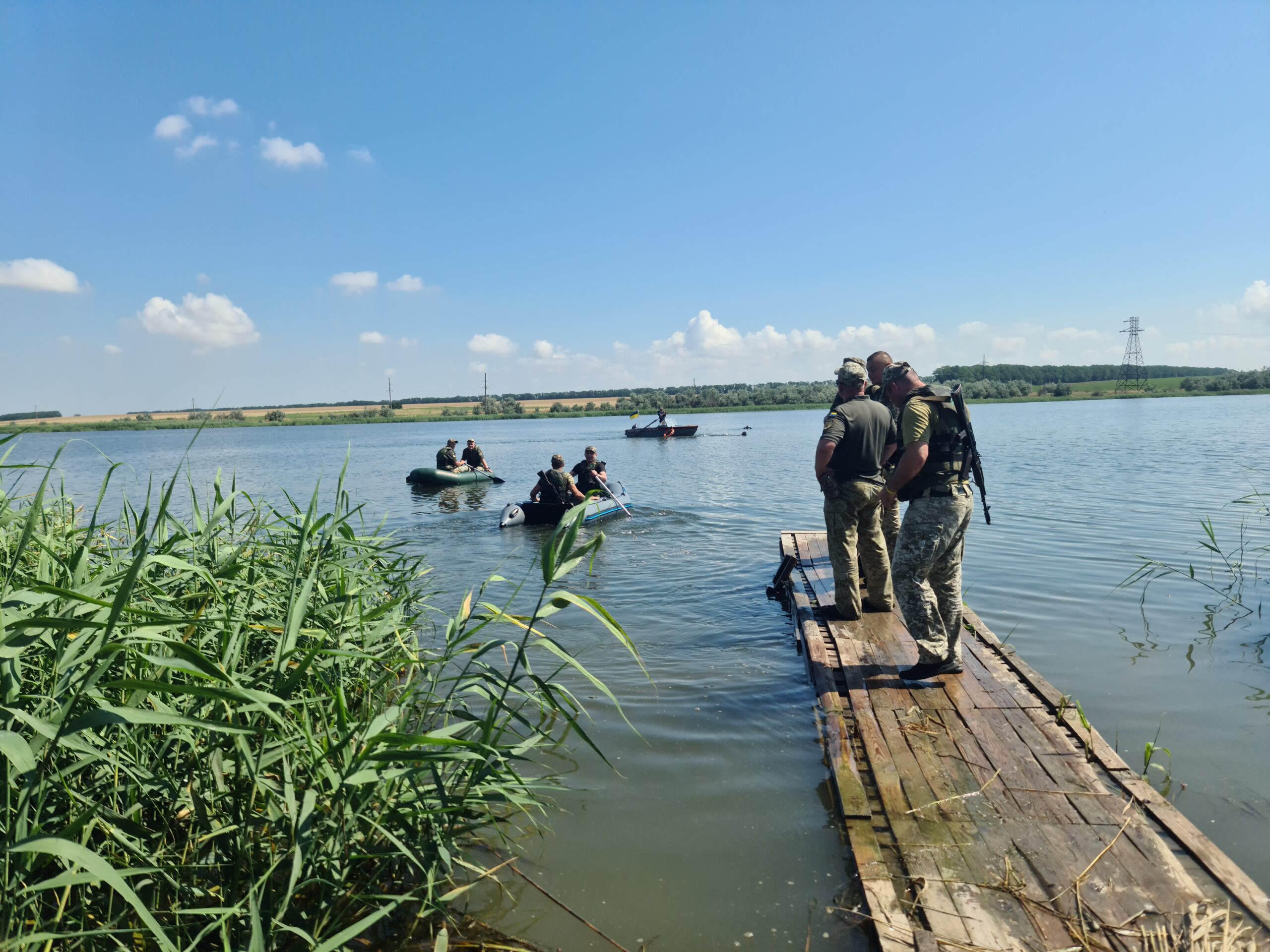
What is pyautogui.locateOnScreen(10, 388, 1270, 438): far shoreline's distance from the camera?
71.6 meters

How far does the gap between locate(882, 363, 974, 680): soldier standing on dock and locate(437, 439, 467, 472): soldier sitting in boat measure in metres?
16.9

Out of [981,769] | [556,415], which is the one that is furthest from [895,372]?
[556,415]

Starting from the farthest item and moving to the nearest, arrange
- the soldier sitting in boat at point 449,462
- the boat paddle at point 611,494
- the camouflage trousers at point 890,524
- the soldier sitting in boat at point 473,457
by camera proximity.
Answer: the soldier sitting in boat at point 473,457 < the soldier sitting in boat at point 449,462 < the boat paddle at point 611,494 < the camouflage trousers at point 890,524

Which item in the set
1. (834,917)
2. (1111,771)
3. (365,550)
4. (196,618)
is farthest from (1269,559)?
(196,618)

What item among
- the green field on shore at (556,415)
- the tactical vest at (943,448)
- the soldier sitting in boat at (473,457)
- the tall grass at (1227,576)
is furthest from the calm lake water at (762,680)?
the green field on shore at (556,415)

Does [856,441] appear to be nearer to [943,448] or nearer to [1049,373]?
[943,448]

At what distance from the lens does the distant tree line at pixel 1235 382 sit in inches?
2766

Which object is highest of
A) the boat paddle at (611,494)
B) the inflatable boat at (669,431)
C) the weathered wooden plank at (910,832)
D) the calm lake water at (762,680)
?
the inflatable boat at (669,431)

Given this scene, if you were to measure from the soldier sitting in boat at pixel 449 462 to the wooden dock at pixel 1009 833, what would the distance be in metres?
16.7

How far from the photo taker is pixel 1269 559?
8.78m

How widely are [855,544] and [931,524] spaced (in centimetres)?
133

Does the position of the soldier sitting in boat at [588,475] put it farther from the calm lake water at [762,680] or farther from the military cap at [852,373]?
the military cap at [852,373]

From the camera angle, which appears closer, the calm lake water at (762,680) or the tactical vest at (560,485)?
the calm lake water at (762,680)

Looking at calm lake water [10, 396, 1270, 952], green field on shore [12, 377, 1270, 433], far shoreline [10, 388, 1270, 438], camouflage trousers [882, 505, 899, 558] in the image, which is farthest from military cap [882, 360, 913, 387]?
far shoreline [10, 388, 1270, 438]
